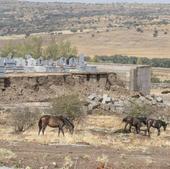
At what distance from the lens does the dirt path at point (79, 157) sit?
21.1m

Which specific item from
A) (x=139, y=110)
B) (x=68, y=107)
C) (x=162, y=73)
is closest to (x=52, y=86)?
(x=139, y=110)

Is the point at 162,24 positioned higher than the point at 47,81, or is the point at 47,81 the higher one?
the point at 162,24

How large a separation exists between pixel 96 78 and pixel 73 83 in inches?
115

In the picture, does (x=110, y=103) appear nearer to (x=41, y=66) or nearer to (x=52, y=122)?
(x=41, y=66)

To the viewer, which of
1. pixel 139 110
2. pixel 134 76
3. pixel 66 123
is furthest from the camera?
pixel 134 76

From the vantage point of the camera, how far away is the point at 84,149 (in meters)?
25.3

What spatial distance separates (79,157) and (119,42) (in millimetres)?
139827

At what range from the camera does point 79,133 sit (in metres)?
32.3

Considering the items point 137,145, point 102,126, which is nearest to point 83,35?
point 102,126

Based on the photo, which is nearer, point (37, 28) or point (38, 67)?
point (38, 67)

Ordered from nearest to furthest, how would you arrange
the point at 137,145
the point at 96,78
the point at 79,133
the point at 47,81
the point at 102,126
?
the point at 137,145 < the point at 79,133 < the point at 102,126 < the point at 47,81 < the point at 96,78

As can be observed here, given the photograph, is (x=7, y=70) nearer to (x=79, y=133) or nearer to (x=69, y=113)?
(x=69, y=113)

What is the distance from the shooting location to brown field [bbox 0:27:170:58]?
144 metres

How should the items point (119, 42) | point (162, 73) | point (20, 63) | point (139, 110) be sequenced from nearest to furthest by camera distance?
point (139, 110) < point (20, 63) < point (162, 73) < point (119, 42)
